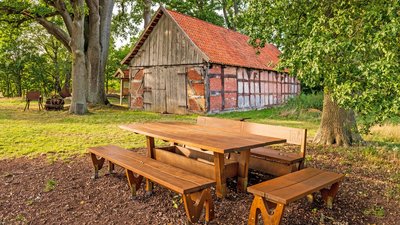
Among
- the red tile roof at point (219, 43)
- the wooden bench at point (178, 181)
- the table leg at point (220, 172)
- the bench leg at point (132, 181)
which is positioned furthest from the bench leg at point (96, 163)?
the red tile roof at point (219, 43)

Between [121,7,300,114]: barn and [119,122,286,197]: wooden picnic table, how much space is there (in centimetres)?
1014

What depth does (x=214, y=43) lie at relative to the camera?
16484 millimetres

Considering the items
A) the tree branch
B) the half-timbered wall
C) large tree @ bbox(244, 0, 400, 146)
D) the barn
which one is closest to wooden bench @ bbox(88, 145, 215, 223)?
large tree @ bbox(244, 0, 400, 146)

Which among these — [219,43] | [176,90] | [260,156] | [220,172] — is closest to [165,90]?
[176,90]

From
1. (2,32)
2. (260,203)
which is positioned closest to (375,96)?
(260,203)

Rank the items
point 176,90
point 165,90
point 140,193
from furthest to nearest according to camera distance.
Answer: point 165,90
point 176,90
point 140,193

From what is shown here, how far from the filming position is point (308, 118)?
1266 centimetres

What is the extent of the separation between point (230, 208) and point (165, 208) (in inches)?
29.1

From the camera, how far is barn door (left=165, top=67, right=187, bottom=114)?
15.6 m

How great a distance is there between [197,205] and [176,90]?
42.9 feet

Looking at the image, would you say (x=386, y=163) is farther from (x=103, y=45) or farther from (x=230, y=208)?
(x=103, y=45)

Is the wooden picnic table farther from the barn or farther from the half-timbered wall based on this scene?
the half-timbered wall

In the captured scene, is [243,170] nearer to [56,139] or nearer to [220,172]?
[220,172]

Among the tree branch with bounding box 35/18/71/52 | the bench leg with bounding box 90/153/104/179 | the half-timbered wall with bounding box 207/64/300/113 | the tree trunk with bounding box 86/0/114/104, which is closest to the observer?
the bench leg with bounding box 90/153/104/179
